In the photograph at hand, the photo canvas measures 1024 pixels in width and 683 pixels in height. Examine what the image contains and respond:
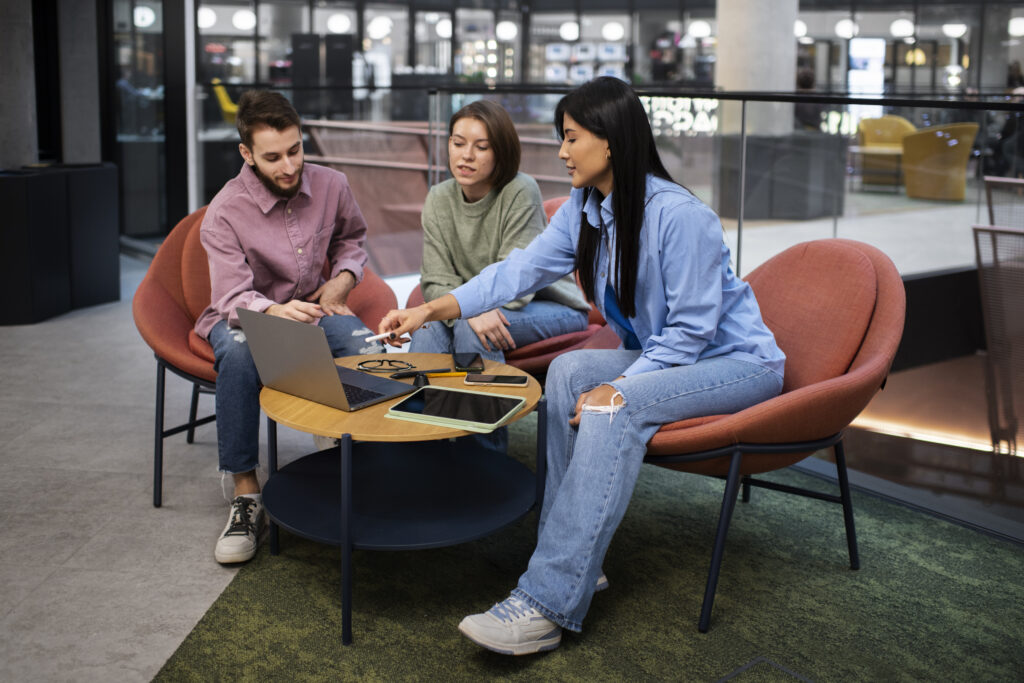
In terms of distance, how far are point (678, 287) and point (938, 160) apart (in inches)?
114

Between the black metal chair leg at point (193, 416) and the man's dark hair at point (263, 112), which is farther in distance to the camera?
the black metal chair leg at point (193, 416)

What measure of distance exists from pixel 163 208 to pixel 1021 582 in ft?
24.1

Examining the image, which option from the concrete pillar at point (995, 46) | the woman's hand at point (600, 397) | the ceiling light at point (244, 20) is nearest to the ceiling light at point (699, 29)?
the concrete pillar at point (995, 46)

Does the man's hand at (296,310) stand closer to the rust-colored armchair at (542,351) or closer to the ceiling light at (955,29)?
the rust-colored armchair at (542,351)

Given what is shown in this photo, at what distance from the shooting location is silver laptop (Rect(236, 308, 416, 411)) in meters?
2.34

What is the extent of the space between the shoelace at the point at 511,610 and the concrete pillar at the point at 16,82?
482 cm

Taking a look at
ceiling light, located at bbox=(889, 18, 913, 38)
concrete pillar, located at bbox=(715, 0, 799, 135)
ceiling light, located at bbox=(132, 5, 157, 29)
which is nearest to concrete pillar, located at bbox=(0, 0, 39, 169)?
ceiling light, located at bbox=(132, 5, 157, 29)

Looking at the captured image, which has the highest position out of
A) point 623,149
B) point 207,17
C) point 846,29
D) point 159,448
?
point 846,29

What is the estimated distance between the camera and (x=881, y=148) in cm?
502

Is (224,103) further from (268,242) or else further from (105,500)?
(105,500)

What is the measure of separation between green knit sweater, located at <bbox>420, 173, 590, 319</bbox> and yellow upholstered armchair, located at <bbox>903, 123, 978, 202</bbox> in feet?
7.04

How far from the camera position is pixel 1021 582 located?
272 cm

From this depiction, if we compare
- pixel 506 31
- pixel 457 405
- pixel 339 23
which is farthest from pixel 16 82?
pixel 506 31

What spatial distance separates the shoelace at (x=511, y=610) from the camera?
2235mm
